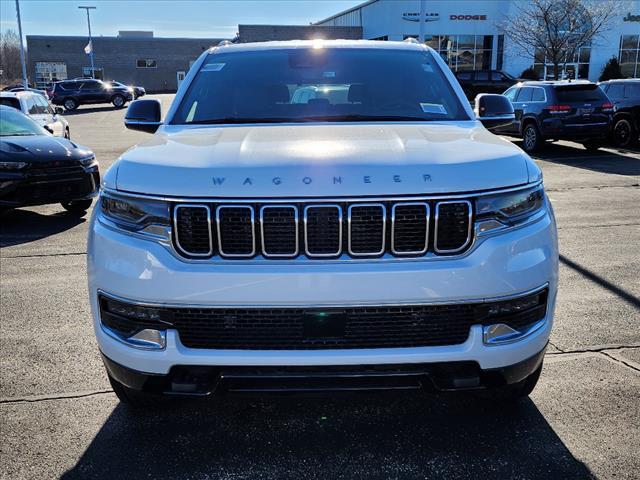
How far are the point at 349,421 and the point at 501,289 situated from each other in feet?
3.73

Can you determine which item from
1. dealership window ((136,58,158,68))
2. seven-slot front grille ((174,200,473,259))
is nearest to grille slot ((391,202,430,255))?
seven-slot front grille ((174,200,473,259))

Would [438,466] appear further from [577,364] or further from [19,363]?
[19,363]

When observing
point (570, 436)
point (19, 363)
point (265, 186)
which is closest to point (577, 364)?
point (570, 436)

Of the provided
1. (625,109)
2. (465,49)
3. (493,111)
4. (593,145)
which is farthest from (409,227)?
(465,49)

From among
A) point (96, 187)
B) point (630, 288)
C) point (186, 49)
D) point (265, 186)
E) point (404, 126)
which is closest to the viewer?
point (265, 186)

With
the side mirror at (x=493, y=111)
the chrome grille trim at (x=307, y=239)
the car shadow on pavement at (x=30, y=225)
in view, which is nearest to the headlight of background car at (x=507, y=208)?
the chrome grille trim at (x=307, y=239)

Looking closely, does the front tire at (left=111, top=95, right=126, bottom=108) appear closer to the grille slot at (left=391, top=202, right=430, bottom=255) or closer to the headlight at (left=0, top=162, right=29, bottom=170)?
the headlight at (left=0, top=162, right=29, bottom=170)

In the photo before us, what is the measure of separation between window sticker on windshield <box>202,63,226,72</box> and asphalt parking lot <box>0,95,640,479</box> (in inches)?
79.4

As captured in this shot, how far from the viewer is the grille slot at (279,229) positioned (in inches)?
99.5

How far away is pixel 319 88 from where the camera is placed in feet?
13.3

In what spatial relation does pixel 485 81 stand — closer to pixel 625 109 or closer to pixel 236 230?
pixel 625 109

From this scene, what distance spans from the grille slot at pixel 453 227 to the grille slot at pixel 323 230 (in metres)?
0.41

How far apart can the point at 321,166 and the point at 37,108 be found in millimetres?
13287

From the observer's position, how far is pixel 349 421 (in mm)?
3209
